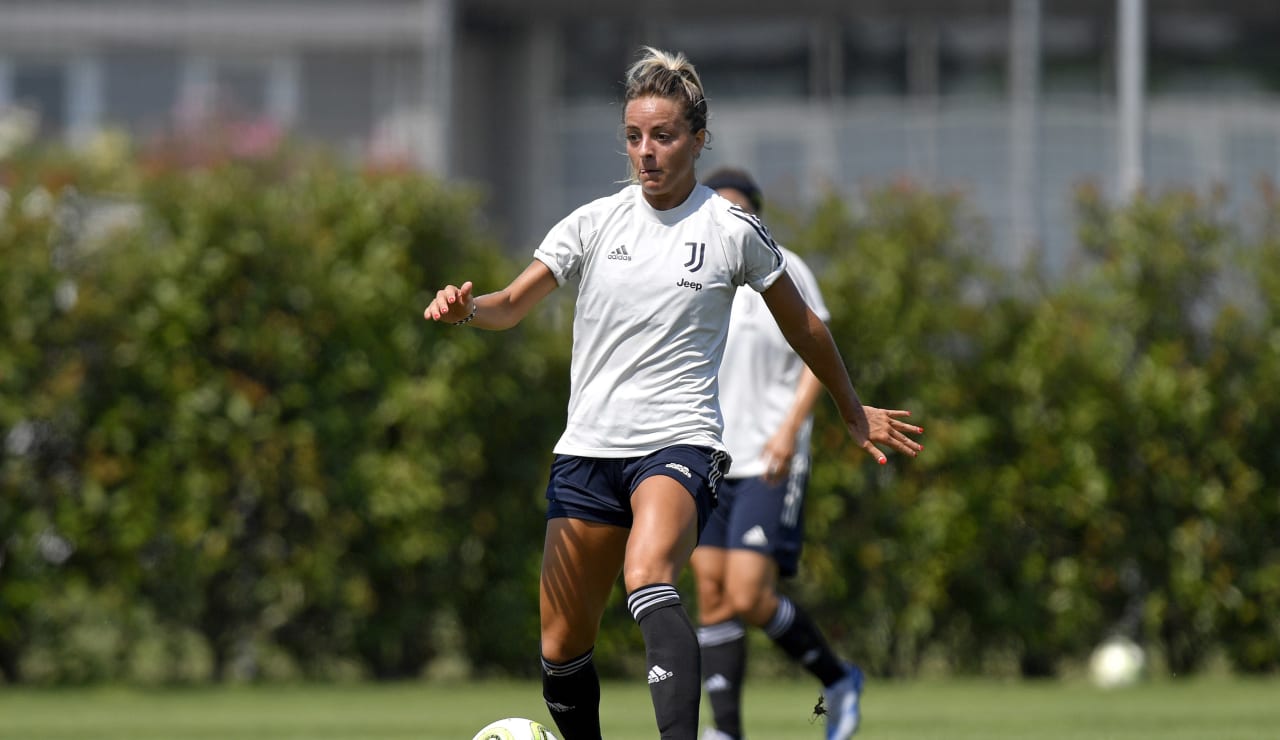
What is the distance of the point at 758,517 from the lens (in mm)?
8398

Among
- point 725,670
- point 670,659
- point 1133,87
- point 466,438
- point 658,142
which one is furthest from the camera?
point 1133,87

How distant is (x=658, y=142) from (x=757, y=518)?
2.94m

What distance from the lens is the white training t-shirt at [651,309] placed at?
231 inches

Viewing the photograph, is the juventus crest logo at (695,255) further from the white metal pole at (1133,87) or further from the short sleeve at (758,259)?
the white metal pole at (1133,87)

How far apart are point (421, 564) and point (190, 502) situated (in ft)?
5.53

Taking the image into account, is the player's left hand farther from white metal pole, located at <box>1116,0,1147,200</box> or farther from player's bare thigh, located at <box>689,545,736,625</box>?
white metal pole, located at <box>1116,0,1147,200</box>

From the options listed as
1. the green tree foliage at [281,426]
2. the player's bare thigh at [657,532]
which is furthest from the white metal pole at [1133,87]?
the player's bare thigh at [657,532]

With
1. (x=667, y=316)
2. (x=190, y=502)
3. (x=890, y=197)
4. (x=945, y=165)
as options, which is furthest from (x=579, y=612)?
(x=945, y=165)

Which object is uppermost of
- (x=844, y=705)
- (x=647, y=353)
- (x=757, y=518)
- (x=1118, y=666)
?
(x=647, y=353)

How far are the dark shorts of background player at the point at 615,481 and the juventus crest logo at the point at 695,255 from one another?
0.56 metres

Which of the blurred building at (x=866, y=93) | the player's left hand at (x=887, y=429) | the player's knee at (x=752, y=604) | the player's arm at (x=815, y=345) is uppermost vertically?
the blurred building at (x=866, y=93)

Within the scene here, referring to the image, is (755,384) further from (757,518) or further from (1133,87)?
(1133,87)

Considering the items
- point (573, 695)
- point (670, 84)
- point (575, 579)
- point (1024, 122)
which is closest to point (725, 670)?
point (573, 695)

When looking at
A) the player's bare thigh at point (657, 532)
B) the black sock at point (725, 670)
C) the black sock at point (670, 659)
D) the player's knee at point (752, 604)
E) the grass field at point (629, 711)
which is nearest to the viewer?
the black sock at point (670, 659)
